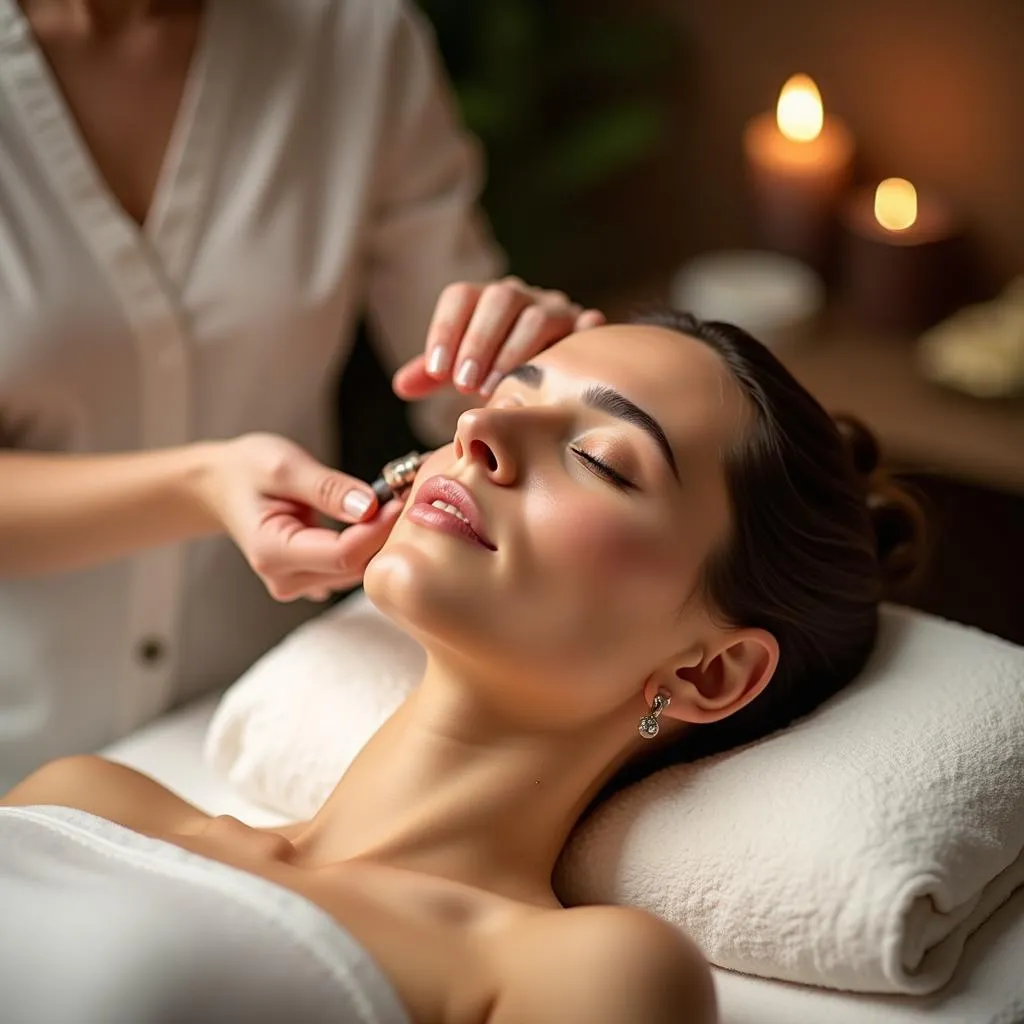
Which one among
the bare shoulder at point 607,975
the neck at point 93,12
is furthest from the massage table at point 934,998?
the neck at point 93,12

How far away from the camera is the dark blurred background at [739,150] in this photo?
1.96m

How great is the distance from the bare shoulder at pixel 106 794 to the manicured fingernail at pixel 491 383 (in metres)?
0.45

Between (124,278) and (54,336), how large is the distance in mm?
97

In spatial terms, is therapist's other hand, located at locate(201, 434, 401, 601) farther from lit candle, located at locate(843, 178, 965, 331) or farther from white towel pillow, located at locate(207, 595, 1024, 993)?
lit candle, located at locate(843, 178, 965, 331)

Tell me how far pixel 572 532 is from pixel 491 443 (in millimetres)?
92

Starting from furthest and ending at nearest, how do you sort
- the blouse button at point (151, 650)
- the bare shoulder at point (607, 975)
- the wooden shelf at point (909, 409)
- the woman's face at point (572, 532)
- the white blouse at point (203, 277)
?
the wooden shelf at point (909, 409)
the blouse button at point (151, 650)
the white blouse at point (203, 277)
the woman's face at point (572, 532)
the bare shoulder at point (607, 975)

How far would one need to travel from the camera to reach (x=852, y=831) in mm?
1013

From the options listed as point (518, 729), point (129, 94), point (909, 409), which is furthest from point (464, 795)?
point (909, 409)

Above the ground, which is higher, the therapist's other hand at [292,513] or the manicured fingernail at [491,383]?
the manicured fingernail at [491,383]

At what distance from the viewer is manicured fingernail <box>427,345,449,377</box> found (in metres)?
1.23

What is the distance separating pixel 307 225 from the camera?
1.51m

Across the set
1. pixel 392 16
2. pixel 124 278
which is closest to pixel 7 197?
pixel 124 278

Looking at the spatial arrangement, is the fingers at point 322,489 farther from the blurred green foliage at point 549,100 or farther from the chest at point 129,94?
the blurred green foliage at point 549,100

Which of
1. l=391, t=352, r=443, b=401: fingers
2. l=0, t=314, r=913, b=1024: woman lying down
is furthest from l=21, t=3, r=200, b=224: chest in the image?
l=0, t=314, r=913, b=1024: woman lying down
